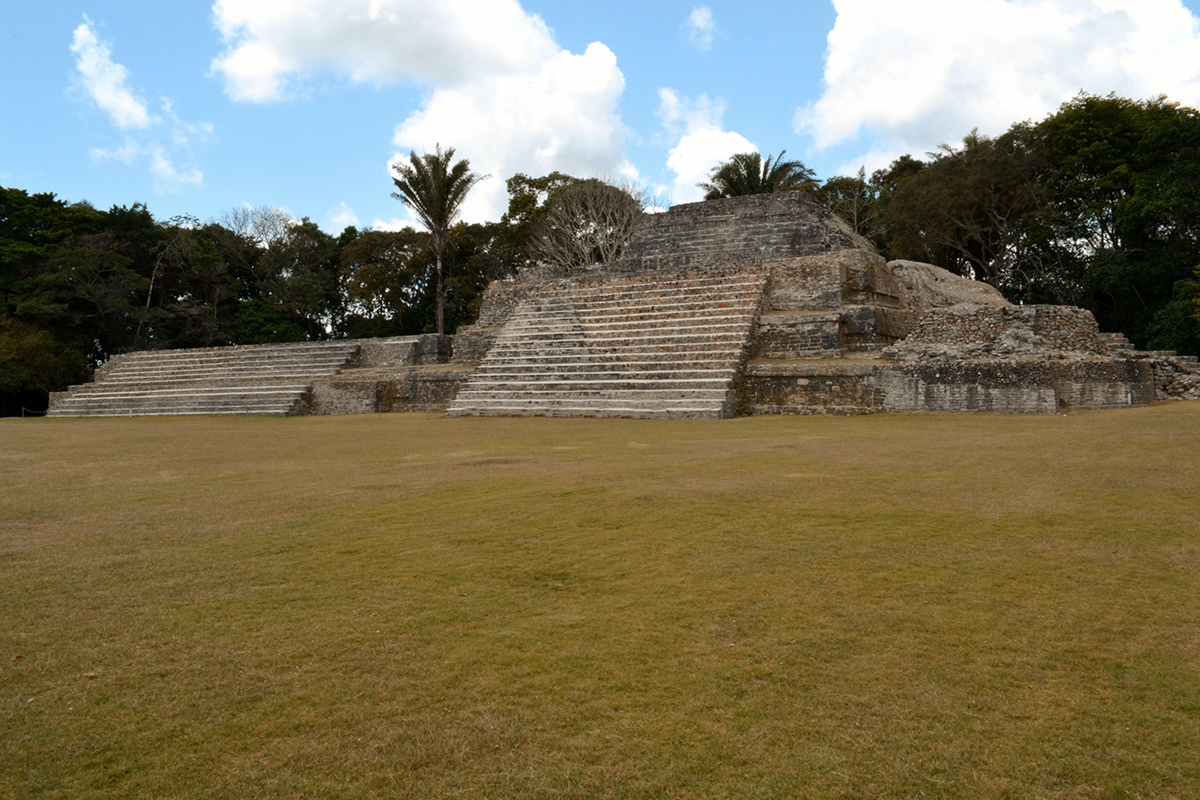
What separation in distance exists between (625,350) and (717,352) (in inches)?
71.8

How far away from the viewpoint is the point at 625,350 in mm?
13711

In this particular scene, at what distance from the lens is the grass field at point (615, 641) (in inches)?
65.5

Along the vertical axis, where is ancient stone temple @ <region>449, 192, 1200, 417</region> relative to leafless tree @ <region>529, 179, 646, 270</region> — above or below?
below

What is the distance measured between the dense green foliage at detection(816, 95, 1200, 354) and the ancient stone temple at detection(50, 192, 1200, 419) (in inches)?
253

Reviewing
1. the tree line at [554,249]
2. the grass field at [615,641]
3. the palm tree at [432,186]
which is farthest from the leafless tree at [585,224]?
the grass field at [615,641]

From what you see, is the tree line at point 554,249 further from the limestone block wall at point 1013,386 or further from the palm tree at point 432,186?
the limestone block wall at point 1013,386

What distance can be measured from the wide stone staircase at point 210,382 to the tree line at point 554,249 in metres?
2.61

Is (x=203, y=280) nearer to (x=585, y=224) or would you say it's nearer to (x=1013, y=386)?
(x=585, y=224)

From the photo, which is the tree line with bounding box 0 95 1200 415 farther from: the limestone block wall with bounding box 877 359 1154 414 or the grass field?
the grass field

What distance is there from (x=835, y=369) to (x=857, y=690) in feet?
32.1

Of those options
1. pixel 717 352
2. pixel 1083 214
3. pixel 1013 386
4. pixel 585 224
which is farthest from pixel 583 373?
pixel 585 224

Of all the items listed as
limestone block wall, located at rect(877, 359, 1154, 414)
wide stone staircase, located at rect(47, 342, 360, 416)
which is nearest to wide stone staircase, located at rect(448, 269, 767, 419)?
limestone block wall, located at rect(877, 359, 1154, 414)

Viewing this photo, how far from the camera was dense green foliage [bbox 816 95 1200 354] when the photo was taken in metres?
19.8

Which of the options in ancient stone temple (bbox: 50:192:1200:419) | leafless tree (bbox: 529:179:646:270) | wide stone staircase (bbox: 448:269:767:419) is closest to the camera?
ancient stone temple (bbox: 50:192:1200:419)
